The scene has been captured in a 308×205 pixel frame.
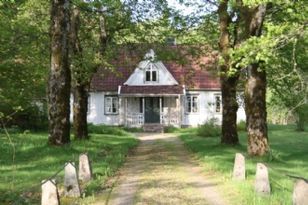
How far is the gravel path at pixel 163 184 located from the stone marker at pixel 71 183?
0.78 meters

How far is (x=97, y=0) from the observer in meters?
23.5

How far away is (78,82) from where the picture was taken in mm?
27734

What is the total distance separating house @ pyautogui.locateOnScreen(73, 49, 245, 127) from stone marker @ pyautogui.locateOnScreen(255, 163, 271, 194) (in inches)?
1462

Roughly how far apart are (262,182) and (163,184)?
2865 mm

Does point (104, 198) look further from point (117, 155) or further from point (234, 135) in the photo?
point (234, 135)

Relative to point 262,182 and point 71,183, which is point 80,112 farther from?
point 262,182

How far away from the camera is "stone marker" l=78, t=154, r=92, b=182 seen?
46.0 feet

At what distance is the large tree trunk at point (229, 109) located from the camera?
2538 cm

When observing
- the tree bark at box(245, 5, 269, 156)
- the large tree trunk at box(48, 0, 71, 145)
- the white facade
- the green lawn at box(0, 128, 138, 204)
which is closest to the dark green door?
the white facade

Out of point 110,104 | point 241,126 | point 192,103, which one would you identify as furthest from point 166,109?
point 241,126

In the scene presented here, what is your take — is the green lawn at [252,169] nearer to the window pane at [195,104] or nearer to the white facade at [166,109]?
the white facade at [166,109]

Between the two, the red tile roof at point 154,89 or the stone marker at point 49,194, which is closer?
the stone marker at point 49,194

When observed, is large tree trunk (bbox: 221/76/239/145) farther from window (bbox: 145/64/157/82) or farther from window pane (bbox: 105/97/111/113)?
window pane (bbox: 105/97/111/113)

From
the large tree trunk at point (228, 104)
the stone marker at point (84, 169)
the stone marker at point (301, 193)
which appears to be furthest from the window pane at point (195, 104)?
the stone marker at point (301, 193)
